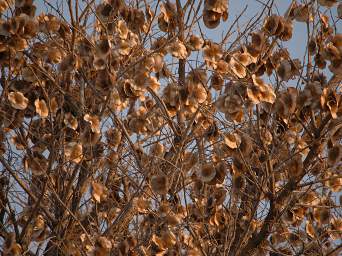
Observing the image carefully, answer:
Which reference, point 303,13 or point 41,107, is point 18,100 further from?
point 303,13

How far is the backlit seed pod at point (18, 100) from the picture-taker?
3.84 meters

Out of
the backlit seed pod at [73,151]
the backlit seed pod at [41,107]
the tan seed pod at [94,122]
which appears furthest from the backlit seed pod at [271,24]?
the backlit seed pod at [41,107]

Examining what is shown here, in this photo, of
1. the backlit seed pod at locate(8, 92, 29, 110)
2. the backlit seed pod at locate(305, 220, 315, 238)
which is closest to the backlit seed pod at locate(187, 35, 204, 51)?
the backlit seed pod at locate(8, 92, 29, 110)

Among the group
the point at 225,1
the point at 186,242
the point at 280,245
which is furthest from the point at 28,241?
the point at 225,1

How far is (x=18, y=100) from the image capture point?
3871 millimetres

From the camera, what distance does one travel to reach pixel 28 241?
4.29 metres

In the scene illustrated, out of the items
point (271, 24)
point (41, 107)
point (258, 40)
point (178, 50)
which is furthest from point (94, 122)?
point (271, 24)

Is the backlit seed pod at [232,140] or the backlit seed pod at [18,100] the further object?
the backlit seed pod at [18,100]

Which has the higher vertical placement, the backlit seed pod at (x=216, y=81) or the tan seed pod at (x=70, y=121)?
the backlit seed pod at (x=216, y=81)

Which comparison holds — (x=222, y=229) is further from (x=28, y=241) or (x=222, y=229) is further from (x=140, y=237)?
(x=28, y=241)

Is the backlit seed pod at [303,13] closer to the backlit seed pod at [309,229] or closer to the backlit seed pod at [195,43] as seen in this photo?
the backlit seed pod at [195,43]

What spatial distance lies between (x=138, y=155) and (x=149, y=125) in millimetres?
290

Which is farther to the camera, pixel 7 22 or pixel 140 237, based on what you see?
pixel 140 237

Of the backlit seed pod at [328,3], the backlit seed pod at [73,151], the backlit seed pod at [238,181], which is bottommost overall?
the backlit seed pod at [238,181]
